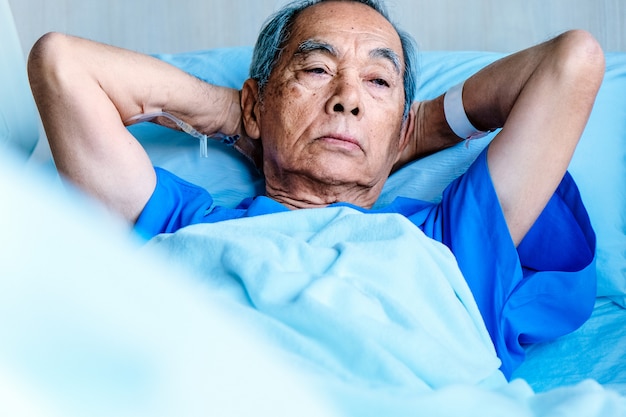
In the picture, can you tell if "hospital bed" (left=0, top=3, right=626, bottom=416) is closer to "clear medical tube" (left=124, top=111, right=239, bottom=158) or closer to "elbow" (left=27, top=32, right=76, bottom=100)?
"clear medical tube" (left=124, top=111, right=239, bottom=158)

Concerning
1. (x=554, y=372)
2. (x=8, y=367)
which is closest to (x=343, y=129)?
(x=554, y=372)

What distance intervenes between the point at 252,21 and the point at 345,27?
0.82 m

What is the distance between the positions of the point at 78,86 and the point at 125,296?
2.82 ft

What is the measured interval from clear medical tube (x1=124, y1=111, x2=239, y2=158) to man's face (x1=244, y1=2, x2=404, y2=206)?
0.11 meters

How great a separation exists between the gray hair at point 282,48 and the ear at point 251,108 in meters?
0.02

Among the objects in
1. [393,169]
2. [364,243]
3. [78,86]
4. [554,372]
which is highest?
[78,86]

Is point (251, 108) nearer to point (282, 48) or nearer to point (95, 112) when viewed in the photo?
point (282, 48)

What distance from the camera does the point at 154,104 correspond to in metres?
1.34

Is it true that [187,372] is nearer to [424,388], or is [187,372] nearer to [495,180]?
[424,388]

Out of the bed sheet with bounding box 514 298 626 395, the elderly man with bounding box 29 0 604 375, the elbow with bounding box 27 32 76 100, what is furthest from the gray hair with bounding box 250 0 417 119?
the bed sheet with bounding box 514 298 626 395

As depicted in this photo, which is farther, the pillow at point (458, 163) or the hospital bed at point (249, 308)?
the pillow at point (458, 163)

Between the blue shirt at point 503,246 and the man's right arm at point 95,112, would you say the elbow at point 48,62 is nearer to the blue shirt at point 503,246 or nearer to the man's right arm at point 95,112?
the man's right arm at point 95,112

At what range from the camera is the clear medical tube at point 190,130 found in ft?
4.40

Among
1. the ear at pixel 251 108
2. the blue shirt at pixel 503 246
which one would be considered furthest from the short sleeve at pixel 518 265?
the ear at pixel 251 108
